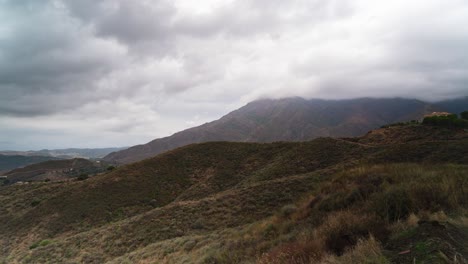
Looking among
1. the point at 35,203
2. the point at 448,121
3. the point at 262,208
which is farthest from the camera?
the point at 448,121

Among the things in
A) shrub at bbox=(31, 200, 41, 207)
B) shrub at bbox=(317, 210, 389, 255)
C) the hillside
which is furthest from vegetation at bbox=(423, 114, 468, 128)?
shrub at bbox=(31, 200, 41, 207)

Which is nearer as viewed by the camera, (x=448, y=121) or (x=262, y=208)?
(x=262, y=208)

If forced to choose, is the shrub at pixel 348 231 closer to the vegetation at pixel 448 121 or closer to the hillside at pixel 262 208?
the hillside at pixel 262 208

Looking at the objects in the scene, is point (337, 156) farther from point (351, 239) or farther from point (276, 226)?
point (351, 239)

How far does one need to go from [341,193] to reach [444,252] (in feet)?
19.4

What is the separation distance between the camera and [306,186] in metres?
21.2

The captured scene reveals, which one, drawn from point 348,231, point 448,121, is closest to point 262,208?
point 348,231

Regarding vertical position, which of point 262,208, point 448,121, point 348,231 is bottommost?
point 262,208

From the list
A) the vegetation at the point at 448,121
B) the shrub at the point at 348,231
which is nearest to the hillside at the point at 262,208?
the shrub at the point at 348,231

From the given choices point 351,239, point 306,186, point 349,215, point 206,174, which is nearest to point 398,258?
A: point 351,239

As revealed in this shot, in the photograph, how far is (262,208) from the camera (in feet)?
61.0

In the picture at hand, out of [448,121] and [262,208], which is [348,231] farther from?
[448,121]

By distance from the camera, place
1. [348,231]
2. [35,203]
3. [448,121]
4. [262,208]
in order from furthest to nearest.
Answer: [448,121]
[35,203]
[262,208]
[348,231]

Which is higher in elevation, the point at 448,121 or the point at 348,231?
the point at 348,231
